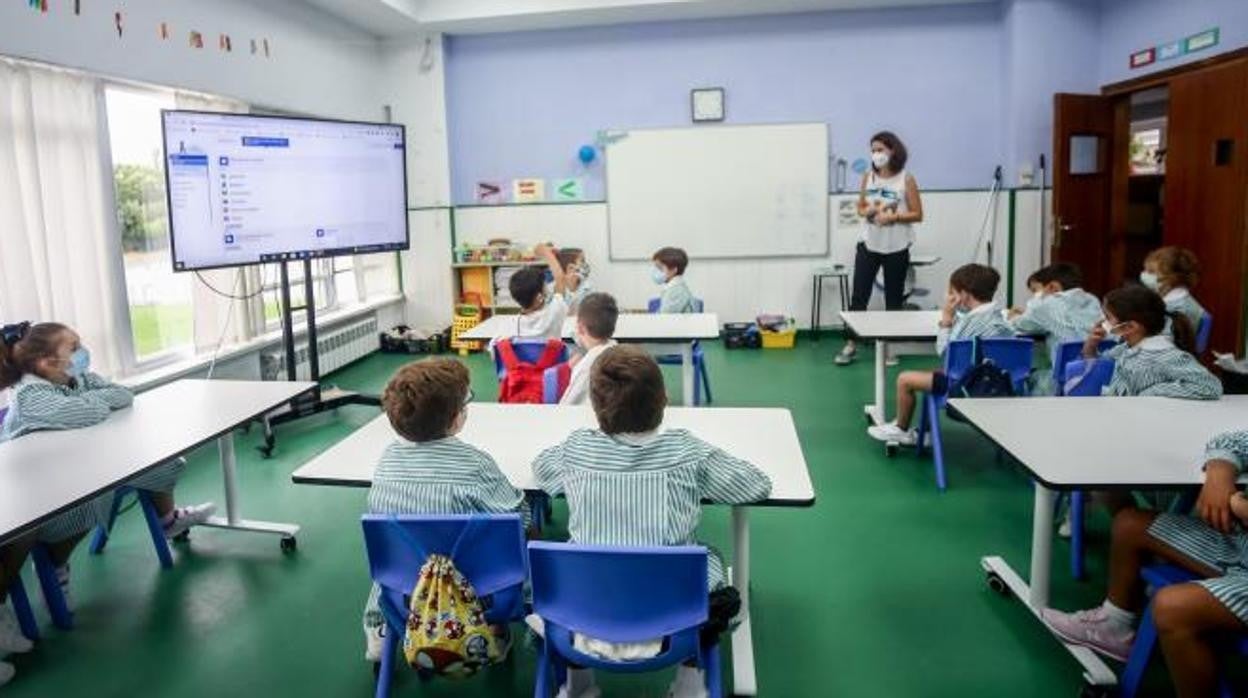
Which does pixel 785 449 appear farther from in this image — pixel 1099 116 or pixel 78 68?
pixel 1099 116

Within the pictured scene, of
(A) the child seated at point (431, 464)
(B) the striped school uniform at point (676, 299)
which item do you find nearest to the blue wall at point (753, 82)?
(B) the striped school uniform at point (676, 299)

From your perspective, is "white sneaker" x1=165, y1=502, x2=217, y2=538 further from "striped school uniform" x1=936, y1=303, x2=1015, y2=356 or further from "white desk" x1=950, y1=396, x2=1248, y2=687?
"striped school uniform" x1=936, y1=303, x2=1015, y2=356

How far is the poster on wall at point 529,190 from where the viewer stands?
802 cm

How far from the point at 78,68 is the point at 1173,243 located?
685cm

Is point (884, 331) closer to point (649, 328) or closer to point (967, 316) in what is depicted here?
point (967, 316)

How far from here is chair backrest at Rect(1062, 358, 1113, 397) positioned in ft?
10.8

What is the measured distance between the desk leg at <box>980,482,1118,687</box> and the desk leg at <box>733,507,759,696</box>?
0.78m

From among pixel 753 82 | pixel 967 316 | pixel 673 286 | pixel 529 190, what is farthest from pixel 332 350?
pixel 967 316

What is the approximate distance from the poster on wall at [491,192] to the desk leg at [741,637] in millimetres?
6128

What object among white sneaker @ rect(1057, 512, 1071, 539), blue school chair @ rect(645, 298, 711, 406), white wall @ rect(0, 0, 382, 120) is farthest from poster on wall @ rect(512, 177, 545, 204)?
white sneaker @ rect(1057, 512, 1071, 539)

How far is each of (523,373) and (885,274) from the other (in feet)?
13.0

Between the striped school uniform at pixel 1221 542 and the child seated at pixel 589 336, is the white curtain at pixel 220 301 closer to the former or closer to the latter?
the child seated at pixel 589 336

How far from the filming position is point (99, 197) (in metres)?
4.49

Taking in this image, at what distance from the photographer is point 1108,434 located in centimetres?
241
